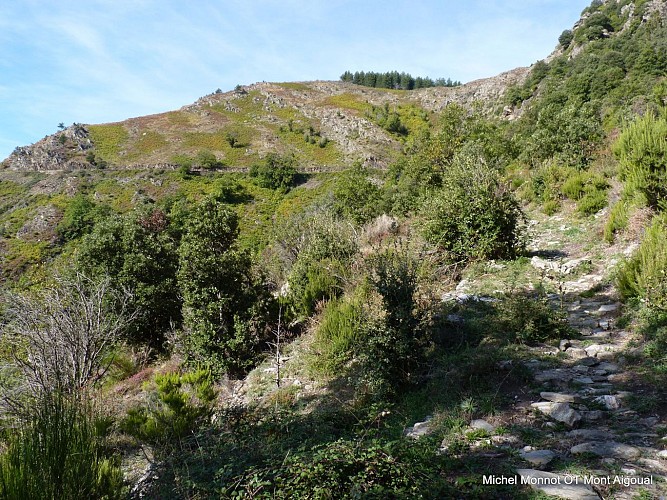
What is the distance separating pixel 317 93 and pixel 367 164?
121 feet

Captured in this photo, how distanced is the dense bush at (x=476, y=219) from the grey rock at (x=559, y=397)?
14.3ft

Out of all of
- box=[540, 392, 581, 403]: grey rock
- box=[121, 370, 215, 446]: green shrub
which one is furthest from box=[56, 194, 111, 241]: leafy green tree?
box=[540, 392, 581, 403]: grey rock

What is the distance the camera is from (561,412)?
10.2 feet

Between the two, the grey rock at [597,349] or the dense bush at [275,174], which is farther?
the dense bush at [275,174]

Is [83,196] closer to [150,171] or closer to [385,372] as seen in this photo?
[150,171]

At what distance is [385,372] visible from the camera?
430 cm

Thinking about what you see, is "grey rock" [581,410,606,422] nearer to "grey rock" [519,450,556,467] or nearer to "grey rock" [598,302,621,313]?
"grey rock" [519,450,556,467]

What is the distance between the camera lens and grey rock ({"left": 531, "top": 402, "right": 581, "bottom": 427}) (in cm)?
299

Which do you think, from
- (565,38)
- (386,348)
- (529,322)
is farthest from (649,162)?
(565,38)

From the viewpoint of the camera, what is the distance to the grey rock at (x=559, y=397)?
328 centimetres

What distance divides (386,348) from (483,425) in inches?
54.5

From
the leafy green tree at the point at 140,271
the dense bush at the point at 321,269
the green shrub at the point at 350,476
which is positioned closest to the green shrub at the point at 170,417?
the green shrub at the point at 350,476

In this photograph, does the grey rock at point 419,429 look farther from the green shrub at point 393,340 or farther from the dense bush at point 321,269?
the dense bush at point 321,269

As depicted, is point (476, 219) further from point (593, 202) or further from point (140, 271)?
point (140, 271)
